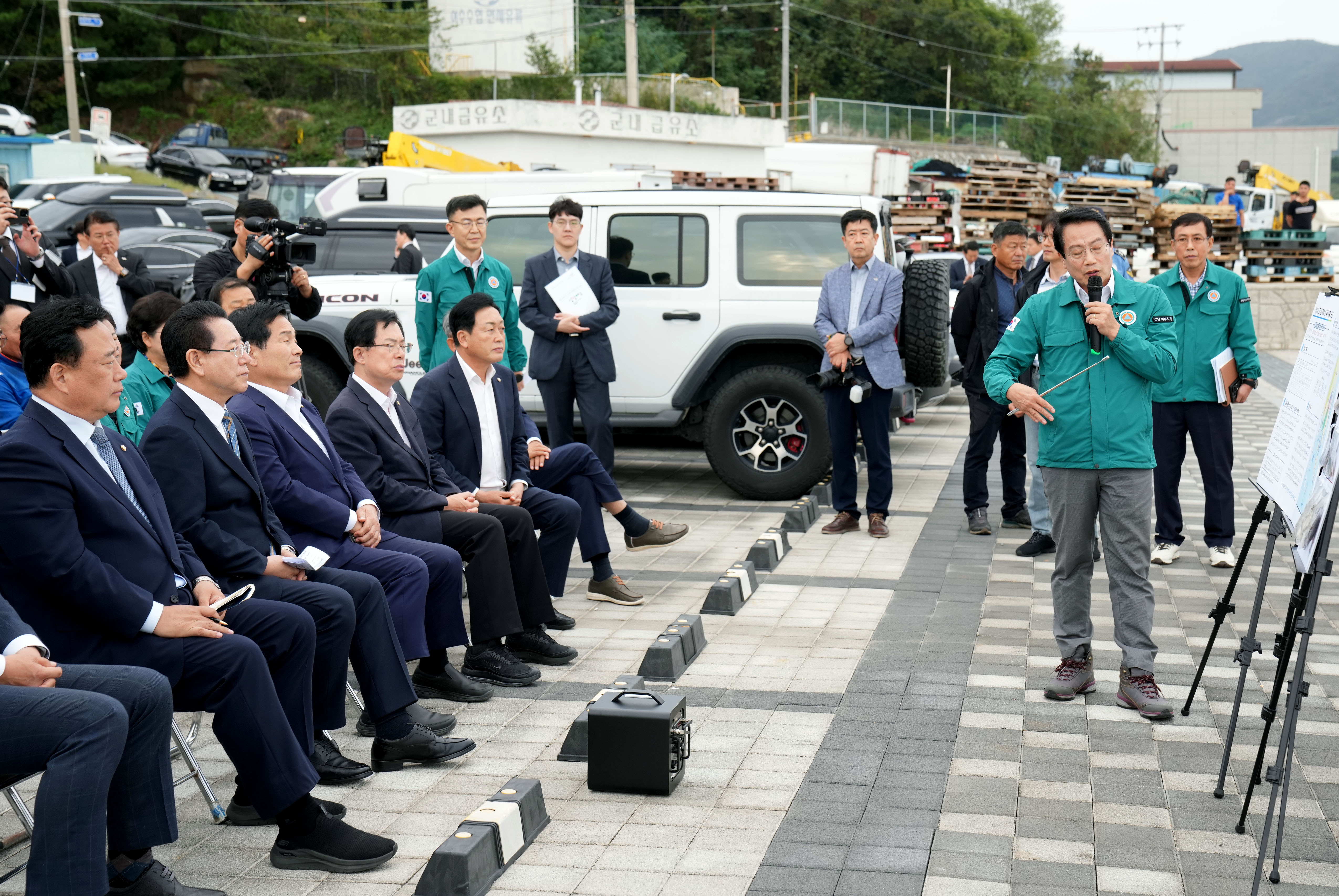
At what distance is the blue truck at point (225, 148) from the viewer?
3906 centimetres

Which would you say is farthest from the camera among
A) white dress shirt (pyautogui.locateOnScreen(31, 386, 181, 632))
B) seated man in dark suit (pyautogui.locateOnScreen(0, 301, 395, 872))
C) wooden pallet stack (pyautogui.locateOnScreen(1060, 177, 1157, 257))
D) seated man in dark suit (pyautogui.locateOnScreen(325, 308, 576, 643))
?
wooden pallet stack (pyautogui.locateOnScreen(1060, 177, 1157, 257))

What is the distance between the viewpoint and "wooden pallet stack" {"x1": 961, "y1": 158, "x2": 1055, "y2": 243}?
23125mm

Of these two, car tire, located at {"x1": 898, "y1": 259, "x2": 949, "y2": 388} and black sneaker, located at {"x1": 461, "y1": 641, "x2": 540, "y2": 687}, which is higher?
car tire, located at {"x1": 898, "y1": 259, "x2": 949, "y2": 388}

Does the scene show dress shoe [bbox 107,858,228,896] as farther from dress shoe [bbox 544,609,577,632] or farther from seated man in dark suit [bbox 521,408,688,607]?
seated man in dark suit [bbox 521,408,688,607]

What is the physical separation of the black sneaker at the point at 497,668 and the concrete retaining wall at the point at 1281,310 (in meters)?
19.3

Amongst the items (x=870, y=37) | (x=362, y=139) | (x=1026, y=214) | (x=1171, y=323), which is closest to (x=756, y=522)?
(x=1171, y=323)

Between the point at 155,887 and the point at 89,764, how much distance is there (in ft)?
1.67

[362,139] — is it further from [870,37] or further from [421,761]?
[870,37]

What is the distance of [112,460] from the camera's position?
393cm

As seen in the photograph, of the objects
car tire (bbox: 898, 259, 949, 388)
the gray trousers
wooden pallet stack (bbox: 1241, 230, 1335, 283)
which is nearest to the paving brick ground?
the gray trousers

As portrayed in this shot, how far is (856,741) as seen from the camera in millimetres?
5023

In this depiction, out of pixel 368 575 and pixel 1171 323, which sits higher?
pixel 1171 323

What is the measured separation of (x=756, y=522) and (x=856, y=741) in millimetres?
4311

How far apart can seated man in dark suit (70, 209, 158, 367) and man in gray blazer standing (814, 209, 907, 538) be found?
4.87 meters
